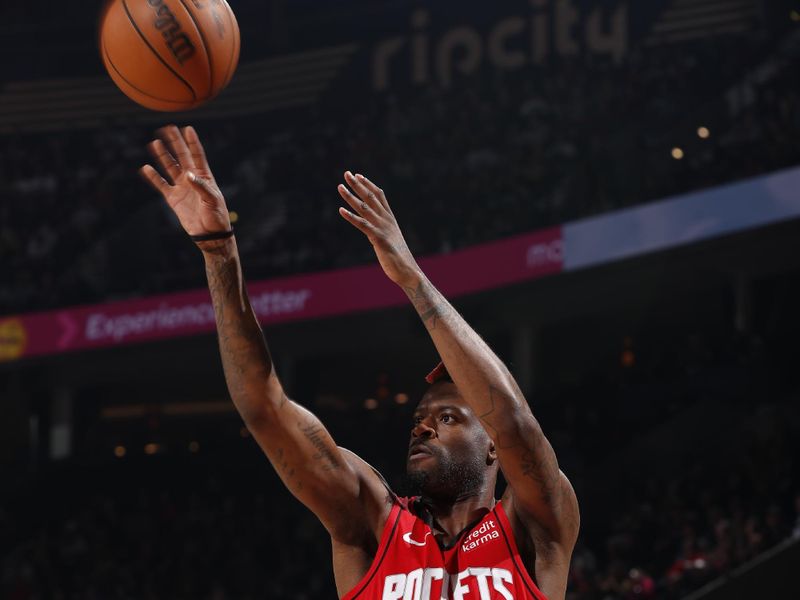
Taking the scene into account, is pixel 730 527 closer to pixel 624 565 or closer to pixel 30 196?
pixel 624 565

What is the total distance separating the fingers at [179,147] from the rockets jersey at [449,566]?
1.12 metres

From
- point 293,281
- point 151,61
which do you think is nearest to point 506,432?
point 151,61

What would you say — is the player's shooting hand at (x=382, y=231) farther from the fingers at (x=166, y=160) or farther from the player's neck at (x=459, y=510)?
the player's neck at (x=459, y=510)

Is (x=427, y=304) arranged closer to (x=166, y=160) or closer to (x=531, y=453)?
(x=531, y=453)

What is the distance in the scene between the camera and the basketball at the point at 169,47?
408 cm

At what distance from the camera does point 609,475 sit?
1405cm

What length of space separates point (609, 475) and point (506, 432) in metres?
11.2

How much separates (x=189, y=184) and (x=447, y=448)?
3.27 feet

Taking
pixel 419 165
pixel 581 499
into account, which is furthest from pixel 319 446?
pixel 419 165

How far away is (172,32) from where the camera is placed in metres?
4.07

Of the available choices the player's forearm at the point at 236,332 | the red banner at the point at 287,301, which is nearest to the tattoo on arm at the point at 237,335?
the player's forearm at the point at 236,332

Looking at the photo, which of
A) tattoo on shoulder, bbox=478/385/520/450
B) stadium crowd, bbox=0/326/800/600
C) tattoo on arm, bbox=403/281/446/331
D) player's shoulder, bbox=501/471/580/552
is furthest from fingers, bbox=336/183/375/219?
Result: stadium crowd, bbox=0/326/800/600

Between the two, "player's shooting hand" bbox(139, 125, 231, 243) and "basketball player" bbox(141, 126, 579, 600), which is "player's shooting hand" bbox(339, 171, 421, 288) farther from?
"player's shooting hand" bbox(139, 125, 231, 243)

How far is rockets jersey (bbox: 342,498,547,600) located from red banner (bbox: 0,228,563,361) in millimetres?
12199
